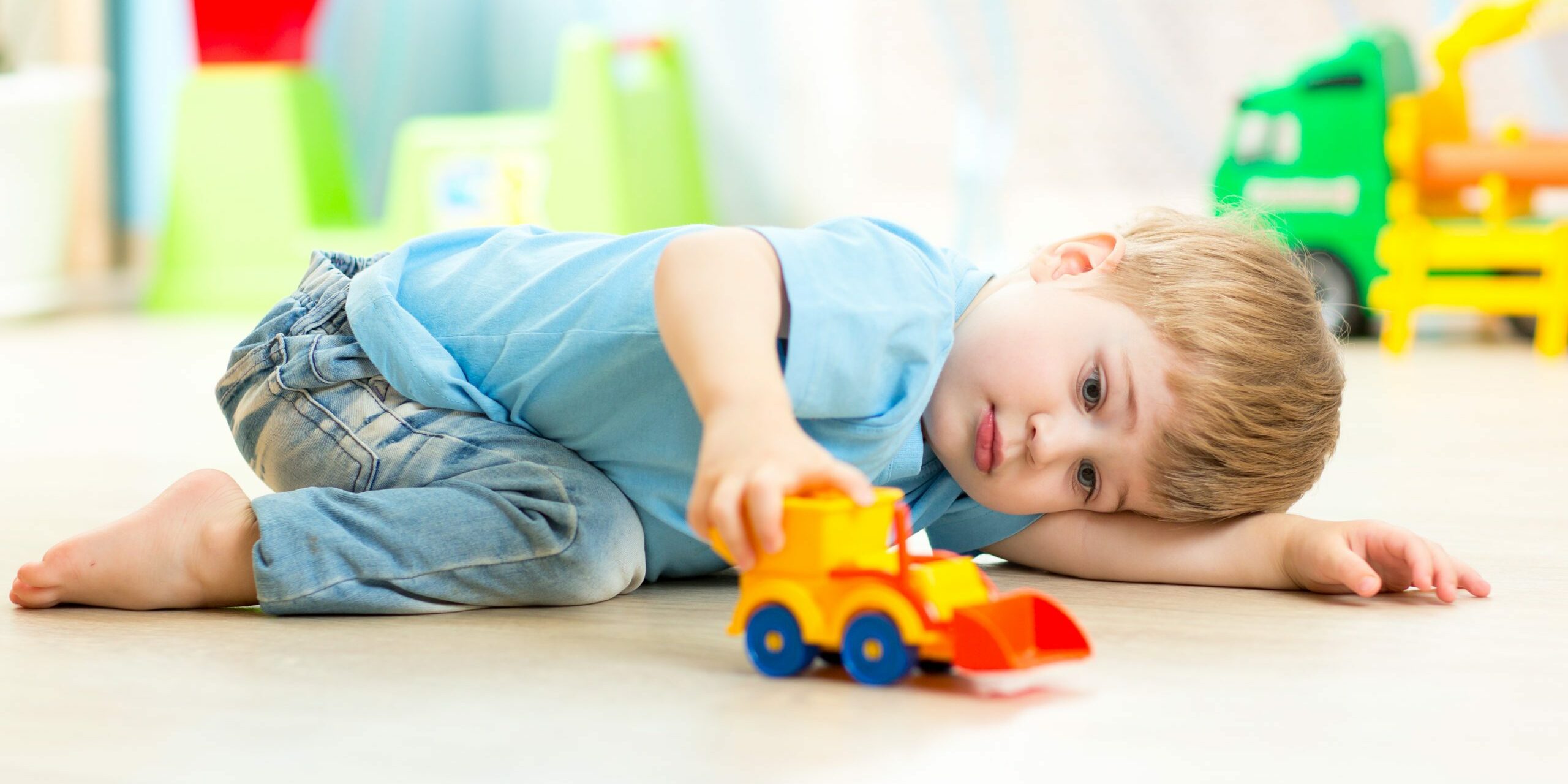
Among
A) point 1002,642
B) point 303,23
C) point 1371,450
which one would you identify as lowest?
point 1371,450

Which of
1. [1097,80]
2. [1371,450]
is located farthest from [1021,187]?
[1371,450]

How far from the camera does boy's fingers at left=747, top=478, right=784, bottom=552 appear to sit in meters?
0.54

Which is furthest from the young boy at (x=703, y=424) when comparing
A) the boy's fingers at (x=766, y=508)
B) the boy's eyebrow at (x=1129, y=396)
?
the boy's fingers at (x=766, y=508)

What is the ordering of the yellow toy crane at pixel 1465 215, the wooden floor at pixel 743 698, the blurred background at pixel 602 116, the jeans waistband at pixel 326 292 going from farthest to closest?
the blurred background at pixel 602 116 → the yellow toy crane at pixel 1465 215 → the jeans waistband at pixel 326 292 → the wooden floor at pixel 743 698

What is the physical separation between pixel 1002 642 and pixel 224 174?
2745 millimetres

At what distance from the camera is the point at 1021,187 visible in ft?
11.0

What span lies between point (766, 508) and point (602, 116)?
2354 mm

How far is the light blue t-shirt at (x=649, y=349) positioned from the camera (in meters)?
0.69

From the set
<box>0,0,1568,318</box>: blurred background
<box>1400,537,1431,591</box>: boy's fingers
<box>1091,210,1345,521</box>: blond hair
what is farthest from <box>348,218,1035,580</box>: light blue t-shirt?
<box>0,0,1568,318</box>: blurred background

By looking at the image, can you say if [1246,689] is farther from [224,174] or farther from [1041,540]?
[224,174]

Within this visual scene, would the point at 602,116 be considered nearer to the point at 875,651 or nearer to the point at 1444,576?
the point at 1444,576

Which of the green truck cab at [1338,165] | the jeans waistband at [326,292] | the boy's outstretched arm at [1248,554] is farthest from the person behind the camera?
the green truck cab at [1338,165]

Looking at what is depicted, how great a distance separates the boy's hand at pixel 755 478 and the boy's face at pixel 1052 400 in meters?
0.21

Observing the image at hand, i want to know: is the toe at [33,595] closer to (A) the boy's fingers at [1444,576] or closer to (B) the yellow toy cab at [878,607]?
(B) the yellow toy cab at [878,607]
